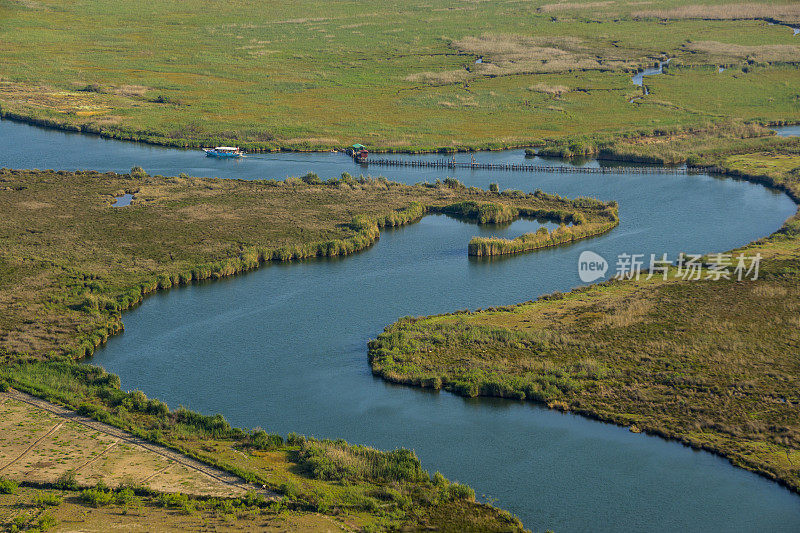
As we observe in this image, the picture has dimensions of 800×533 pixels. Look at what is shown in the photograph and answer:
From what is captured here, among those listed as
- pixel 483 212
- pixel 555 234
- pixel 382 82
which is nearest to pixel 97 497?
pixel 555 234

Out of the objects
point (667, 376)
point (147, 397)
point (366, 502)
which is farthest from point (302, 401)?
point (667, 376)

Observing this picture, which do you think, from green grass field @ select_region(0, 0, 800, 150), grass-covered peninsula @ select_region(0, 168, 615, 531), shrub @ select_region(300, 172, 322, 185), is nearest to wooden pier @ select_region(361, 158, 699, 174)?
green grass field @ select_region(0, 0, 800, 150)

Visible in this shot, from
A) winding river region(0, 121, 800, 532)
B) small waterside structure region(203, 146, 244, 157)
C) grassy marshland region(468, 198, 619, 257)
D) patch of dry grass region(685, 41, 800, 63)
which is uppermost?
patch of dry grass region(685, 41, 800, 63)

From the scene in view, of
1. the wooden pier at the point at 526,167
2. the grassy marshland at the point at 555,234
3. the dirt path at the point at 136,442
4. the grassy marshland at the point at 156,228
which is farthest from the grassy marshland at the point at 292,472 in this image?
the wooden pier at the point at 526,167

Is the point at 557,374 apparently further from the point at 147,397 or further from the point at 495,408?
the point at 147,397

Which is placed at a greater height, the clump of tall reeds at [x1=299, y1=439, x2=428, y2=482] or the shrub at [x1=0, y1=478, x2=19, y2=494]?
the shrub at [x1=0, y1=478, x2=19, y2=494]

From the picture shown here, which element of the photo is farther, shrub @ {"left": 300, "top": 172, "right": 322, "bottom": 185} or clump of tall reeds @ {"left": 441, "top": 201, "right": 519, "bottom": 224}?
shrub @ {"left": 300, "top": 172, "right": 322, "bottom": 185}

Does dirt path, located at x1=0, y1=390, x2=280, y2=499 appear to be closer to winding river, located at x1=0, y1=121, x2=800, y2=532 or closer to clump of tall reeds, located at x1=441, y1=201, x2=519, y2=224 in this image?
winding river, located at x1=0, y1=121, x2=800, y2=532
